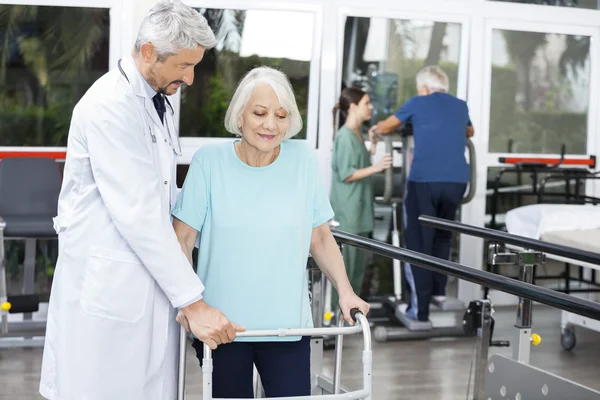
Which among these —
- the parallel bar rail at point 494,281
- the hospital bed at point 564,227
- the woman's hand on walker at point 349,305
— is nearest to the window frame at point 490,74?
the hospital bed at point 564,227

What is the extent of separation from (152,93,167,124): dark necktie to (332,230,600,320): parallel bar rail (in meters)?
0.89

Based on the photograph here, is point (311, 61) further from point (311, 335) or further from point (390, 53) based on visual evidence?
point (311, 335)

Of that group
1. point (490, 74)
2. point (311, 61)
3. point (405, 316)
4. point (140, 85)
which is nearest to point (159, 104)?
point (140, 85)

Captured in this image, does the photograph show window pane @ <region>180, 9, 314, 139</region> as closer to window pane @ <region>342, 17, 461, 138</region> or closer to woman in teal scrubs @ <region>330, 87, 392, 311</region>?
window pane @ <region>342, 17, 461, 138</region>

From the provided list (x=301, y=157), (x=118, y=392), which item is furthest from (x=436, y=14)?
(x=118, y=392)

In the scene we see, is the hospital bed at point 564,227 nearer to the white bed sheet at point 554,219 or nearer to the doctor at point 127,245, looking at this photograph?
the white bed sheet at point 554,219

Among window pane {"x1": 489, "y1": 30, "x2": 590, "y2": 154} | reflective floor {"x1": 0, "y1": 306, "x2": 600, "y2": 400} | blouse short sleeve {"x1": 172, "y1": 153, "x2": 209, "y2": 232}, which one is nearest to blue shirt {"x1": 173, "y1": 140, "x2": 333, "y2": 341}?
blouse short sleeve {"x1": 172, "y1": 153, "x2": 209, "y2": 232}

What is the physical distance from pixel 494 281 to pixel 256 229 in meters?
0.66

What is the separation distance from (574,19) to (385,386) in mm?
Result: 3599

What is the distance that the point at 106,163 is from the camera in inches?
74.0

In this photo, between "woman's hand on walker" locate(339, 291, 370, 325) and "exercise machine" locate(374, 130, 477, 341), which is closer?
"woman's hand on walker" locate(339, 291, 370, 325)

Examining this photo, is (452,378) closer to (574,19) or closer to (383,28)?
(383,28)

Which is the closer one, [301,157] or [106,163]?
[106,163]

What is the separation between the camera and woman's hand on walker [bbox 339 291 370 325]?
2070mm
